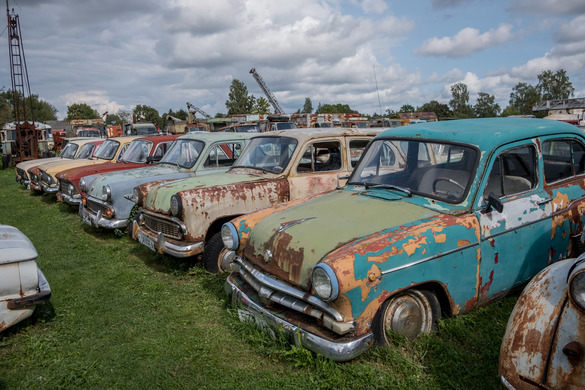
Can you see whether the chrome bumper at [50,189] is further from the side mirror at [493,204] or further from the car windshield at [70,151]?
the side mirror at [493,204]

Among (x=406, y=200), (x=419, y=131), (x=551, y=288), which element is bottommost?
(x=551, y=288)

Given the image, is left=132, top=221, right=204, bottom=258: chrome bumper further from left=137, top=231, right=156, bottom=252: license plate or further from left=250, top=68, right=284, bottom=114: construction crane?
left=250, top=68, right=284, bottom=114: construction crane

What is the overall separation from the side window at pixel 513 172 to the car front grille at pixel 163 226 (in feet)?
11.3

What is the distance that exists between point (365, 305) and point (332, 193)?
5.62 feet

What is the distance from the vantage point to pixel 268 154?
19.6ft

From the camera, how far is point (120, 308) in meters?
4.50

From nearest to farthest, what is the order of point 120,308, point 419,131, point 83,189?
1. point 419,131
2. point 120,308
3. point 83,189

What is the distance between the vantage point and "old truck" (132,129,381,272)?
5027 millimetres

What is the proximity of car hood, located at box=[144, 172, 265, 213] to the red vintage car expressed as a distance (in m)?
3.21

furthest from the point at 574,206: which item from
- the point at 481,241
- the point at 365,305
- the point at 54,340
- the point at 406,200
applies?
the point at 54,340

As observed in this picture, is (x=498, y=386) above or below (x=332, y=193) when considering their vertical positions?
below

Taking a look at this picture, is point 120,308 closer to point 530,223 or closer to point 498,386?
point 498,386

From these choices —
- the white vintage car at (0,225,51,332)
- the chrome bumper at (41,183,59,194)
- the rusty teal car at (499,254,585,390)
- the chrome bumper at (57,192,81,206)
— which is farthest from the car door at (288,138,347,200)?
the chrome bumper at (41,183,59,194)

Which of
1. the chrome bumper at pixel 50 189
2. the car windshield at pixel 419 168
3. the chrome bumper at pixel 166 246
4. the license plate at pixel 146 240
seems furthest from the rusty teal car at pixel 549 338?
the chrome bumper at pixel 50 189
